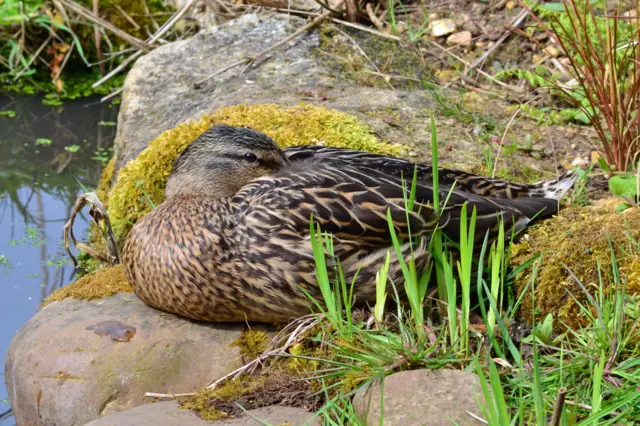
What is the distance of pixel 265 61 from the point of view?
266 inches

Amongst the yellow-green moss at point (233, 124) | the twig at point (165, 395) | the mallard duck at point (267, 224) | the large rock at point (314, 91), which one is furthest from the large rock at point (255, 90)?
the twig at point (165, 395)

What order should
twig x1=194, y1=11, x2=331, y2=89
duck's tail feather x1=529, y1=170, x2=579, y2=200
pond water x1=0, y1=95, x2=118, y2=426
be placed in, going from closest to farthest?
duck's tail feather x1=529, y1=170, x2=579, y2=200, pond water x1=0, y1=95, x2=118, y2=426, twig x1=194, y1=11, x2=331, y2=89

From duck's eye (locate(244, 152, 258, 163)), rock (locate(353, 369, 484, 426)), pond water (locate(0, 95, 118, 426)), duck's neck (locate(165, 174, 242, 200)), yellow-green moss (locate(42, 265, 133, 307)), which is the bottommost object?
pond water (locate(0, 95, 118, 426))

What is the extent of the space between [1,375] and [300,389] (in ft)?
6.37

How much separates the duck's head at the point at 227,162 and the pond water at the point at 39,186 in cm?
154

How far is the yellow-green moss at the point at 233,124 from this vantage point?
5.14 metres

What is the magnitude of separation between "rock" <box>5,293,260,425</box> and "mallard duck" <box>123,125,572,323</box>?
0.13 meters

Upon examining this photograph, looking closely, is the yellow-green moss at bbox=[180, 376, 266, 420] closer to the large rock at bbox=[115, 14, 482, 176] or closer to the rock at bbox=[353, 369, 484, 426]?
the rock at bbox=[353, 369, 484, 426]

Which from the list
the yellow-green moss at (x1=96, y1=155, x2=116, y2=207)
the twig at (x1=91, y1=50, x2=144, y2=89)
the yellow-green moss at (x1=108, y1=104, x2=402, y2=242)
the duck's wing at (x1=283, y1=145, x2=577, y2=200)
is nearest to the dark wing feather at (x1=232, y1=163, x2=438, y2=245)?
the duck's wing at (x1=283, y1=145, x2=577, y2=200)

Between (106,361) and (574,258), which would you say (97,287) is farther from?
(574,258)

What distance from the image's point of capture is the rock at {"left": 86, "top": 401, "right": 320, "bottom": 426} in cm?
331

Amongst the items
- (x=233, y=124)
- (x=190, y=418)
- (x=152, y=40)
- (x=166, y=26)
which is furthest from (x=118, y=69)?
(x=190, y=418)

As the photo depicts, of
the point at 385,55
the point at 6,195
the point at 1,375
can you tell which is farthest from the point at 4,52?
the point at 1,375

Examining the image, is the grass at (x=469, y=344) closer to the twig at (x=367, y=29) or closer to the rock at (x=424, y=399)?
A: the rock at (x=424, y=399)
